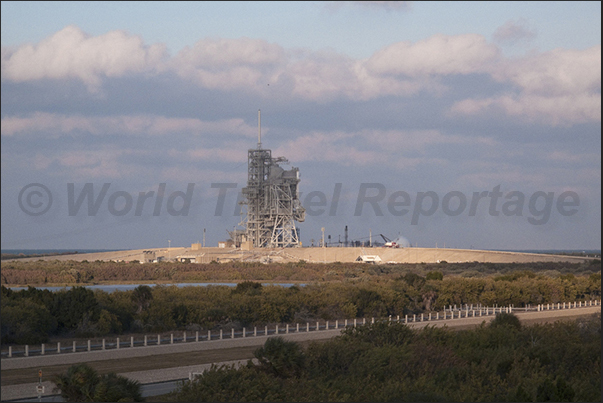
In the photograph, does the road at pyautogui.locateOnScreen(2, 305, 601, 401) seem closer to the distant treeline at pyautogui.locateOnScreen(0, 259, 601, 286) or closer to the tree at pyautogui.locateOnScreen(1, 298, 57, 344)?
the tree at pyautogui.locateOnScreen(1, 298, 57, 344)

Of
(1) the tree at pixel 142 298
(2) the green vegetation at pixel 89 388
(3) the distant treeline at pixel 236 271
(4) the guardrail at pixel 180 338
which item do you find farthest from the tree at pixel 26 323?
(3) the distant treeline at pixel 236 271

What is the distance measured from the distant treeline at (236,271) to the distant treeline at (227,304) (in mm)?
15470

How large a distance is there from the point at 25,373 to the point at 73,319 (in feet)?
37.3

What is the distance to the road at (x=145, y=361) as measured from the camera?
22.7m

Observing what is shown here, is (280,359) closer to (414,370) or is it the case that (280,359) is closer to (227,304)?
(414,370)

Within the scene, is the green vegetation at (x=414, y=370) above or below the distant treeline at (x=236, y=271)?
above

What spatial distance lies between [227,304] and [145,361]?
13518 mm

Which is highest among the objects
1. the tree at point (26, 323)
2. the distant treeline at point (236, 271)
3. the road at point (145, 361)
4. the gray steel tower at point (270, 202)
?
the gray steel tower at point (270, 202)

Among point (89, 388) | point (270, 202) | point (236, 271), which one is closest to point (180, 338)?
point (89, 388)

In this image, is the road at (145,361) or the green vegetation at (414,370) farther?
the road at (145,361)

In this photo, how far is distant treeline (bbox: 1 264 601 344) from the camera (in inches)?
1364

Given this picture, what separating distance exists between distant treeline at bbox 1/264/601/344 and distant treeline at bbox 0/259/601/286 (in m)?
15.5

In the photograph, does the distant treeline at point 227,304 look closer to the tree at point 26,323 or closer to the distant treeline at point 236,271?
the tree at point 26,323

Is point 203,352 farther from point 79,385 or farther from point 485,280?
point 485,280
